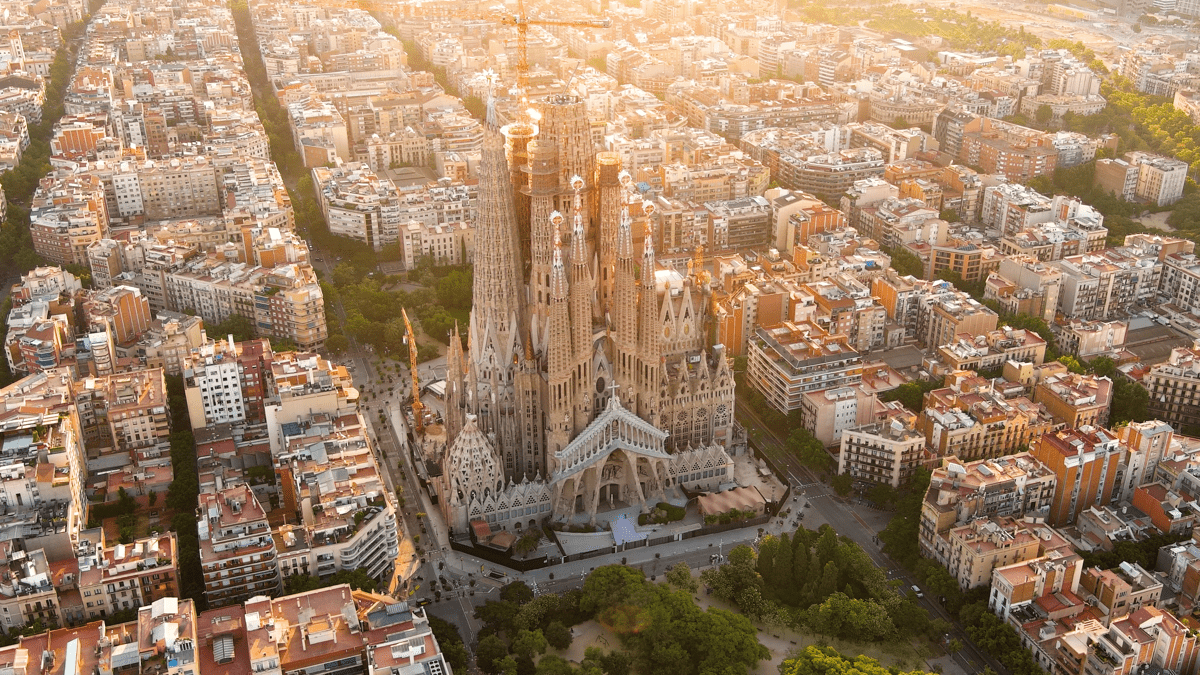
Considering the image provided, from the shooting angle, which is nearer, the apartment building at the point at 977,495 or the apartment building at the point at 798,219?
the apartment building at the point at 977,495

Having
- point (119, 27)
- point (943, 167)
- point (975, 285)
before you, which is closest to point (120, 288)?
point (975, 285)

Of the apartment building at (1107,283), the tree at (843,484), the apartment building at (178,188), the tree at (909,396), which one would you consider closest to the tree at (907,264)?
the apartment building at (1107,283)

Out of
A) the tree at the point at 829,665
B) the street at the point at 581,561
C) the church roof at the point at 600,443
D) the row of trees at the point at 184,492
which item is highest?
the church roof at the point at 600,443

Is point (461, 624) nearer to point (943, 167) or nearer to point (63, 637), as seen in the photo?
point (63, 637)

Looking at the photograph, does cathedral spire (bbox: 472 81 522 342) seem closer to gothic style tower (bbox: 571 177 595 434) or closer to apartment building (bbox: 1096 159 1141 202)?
gothic style tower (bbox: 571 177 595 434)

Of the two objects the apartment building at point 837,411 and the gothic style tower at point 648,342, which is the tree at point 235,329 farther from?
the apartment building at point 837,411
